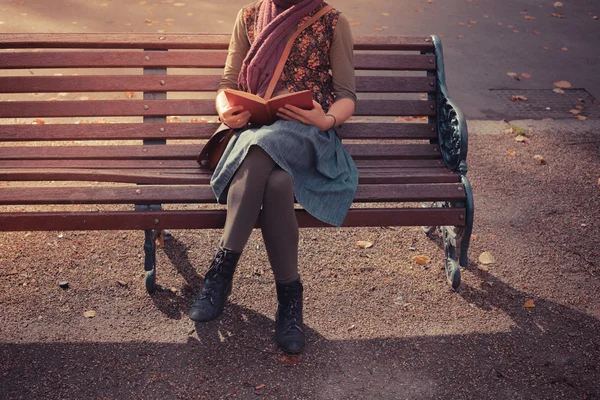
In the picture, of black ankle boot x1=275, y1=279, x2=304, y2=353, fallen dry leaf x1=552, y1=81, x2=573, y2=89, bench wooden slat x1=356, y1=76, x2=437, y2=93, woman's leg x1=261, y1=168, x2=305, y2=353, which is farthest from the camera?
fallen dry leaf x1=552, y1=81, x2=573, y2=89

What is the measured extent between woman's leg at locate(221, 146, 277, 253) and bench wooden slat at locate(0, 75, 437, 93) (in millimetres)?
908

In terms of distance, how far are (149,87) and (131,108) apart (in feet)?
0.52

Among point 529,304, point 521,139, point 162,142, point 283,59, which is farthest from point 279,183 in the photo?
point 521,139

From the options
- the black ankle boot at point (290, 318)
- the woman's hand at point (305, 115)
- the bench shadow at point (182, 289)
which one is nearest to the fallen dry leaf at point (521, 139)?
the woman's hand at point (305, 115)

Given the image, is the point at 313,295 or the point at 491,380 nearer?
the point at 491,380

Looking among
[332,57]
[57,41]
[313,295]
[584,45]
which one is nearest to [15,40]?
[57,41]

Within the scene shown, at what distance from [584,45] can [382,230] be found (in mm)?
5127

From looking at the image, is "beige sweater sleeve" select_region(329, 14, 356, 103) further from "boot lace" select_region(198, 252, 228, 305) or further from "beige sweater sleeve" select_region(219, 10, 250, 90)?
"boot lace" select_region(198, 252, 228, 305)

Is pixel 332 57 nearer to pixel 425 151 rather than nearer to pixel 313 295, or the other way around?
pixel 425 151

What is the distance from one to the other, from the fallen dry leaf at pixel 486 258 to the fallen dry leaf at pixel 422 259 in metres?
0.32

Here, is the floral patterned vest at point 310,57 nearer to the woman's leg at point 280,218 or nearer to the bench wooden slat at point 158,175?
the bench wooden slat at point 158,175

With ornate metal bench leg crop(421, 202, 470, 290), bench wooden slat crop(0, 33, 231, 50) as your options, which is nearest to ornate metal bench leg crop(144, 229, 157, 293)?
bench wooden slat crop(0, 33, 231, 50)

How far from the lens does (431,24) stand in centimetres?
859

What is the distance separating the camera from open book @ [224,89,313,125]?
3.18 m
